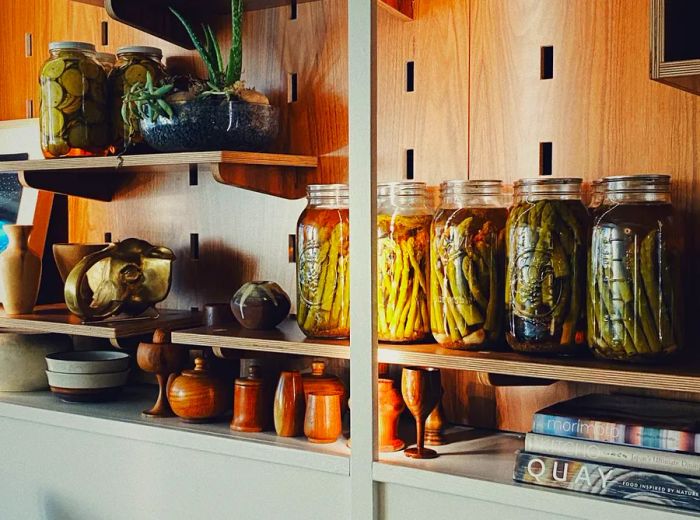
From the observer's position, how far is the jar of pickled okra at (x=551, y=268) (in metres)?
1.35

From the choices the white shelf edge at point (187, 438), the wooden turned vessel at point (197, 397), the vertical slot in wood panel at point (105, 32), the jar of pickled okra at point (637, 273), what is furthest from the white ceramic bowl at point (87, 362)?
the jar of pickled okra at point (637, 273)

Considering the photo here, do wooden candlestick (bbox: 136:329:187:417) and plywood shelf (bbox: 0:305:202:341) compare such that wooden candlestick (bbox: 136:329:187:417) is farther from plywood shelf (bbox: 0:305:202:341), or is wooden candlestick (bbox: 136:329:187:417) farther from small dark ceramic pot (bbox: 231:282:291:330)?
small dark ceramic pot (bbox: 231:282:291:330)

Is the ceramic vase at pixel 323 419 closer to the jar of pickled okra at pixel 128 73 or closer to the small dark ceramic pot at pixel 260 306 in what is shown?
the small dark ceramic pot at pixel 260 306

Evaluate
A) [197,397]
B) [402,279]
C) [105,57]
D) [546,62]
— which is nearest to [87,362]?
[197,397]

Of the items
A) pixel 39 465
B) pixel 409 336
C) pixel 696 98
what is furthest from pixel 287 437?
pixel 696 98

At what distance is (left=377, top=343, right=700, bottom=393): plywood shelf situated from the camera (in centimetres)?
122

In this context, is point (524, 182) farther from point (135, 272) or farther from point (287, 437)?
point (135, 272)

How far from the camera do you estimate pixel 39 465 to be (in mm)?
1882

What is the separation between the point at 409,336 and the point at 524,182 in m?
0.34

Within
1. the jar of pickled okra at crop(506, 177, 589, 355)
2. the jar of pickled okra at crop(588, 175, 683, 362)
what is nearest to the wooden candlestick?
the jar of pickled okra at crop(506, 177, 589, 355)

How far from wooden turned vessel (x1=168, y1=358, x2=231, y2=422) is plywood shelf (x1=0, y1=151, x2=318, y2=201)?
391mm

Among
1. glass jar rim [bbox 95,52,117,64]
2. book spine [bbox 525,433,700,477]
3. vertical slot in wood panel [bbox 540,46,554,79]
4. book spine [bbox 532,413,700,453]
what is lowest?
book spine [bbox 525,433,700,477]

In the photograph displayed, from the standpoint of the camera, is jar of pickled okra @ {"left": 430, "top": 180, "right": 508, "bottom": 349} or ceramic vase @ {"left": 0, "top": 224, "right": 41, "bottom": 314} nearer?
jar of pickled okra @ {"left": 430, "top": 180, "right": 508, "bottom": 349}

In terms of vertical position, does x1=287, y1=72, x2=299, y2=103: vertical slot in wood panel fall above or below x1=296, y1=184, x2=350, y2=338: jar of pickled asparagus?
above
